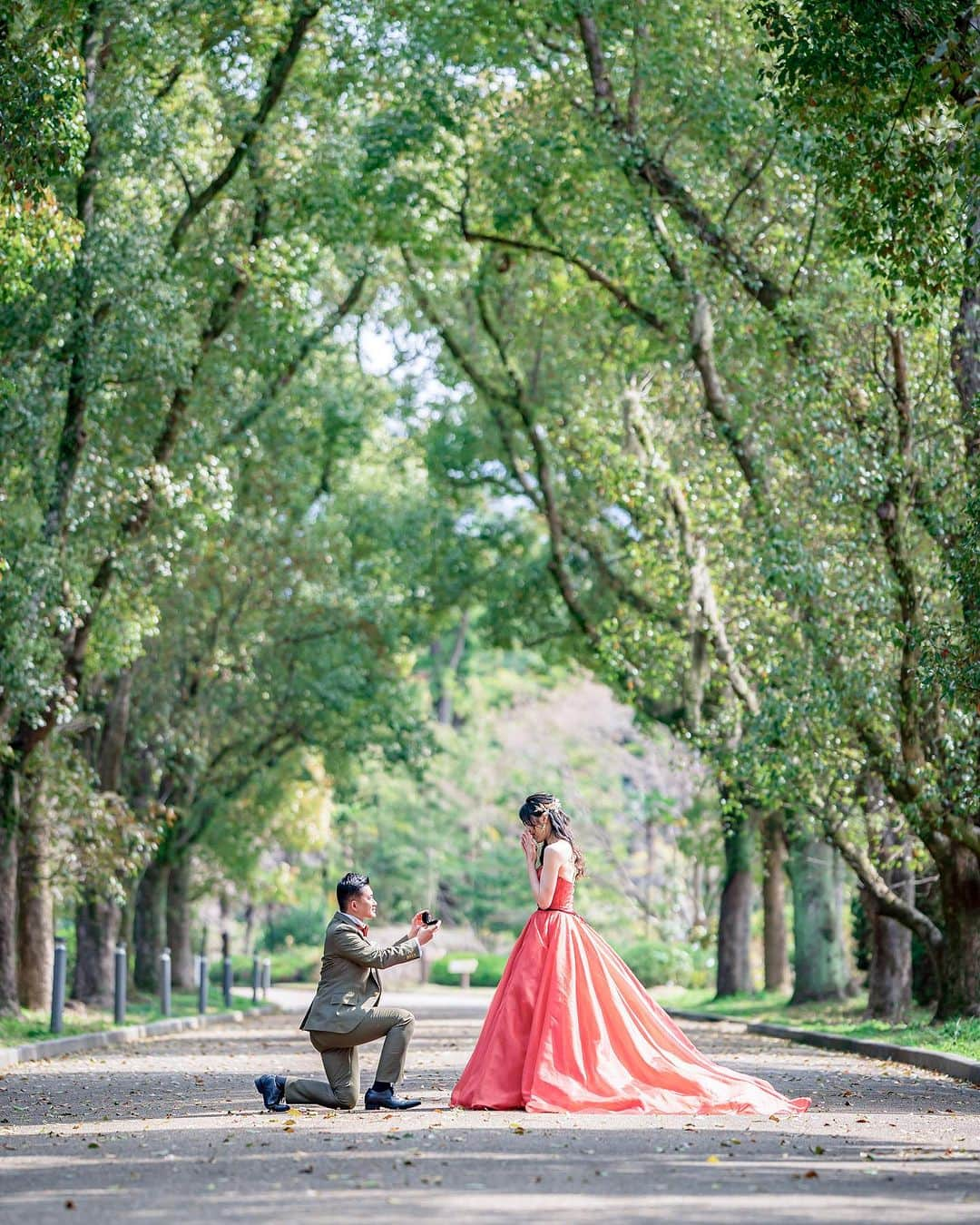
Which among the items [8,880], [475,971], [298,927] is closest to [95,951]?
[8,880]

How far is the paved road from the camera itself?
275 inches

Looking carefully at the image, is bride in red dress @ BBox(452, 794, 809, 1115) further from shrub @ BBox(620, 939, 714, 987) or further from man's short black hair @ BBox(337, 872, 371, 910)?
shrub @ BBox(620, 939, 714, 987)

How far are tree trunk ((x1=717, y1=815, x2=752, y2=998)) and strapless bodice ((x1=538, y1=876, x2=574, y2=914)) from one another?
19.2 meters

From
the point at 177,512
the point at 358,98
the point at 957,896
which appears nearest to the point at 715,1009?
the point at 957,896

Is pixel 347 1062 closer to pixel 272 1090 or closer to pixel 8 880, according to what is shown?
pixel 272 1090

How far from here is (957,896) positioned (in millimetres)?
19219

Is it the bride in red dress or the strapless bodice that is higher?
the strapless bodice

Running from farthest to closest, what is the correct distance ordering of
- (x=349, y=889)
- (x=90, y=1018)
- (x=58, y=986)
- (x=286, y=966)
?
(x=286, y=966)
(x=90, y=1018)
(x=58, y=986)
(x=349, y=889)

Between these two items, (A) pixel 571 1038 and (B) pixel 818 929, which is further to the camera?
(B) pixel 818 929

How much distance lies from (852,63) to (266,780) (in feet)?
81.9

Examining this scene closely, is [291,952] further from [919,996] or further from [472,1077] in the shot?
[472,1077]

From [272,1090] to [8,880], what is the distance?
11487 millimetres

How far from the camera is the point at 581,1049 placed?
11117 mm

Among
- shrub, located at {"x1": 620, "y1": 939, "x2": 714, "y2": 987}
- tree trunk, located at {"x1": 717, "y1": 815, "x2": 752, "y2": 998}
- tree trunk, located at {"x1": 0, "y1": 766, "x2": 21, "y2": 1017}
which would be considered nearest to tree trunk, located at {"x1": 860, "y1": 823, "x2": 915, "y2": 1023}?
tree trunk, located at {"x1": 717, "y1": 815, "x2": 752, "y2": 998}
